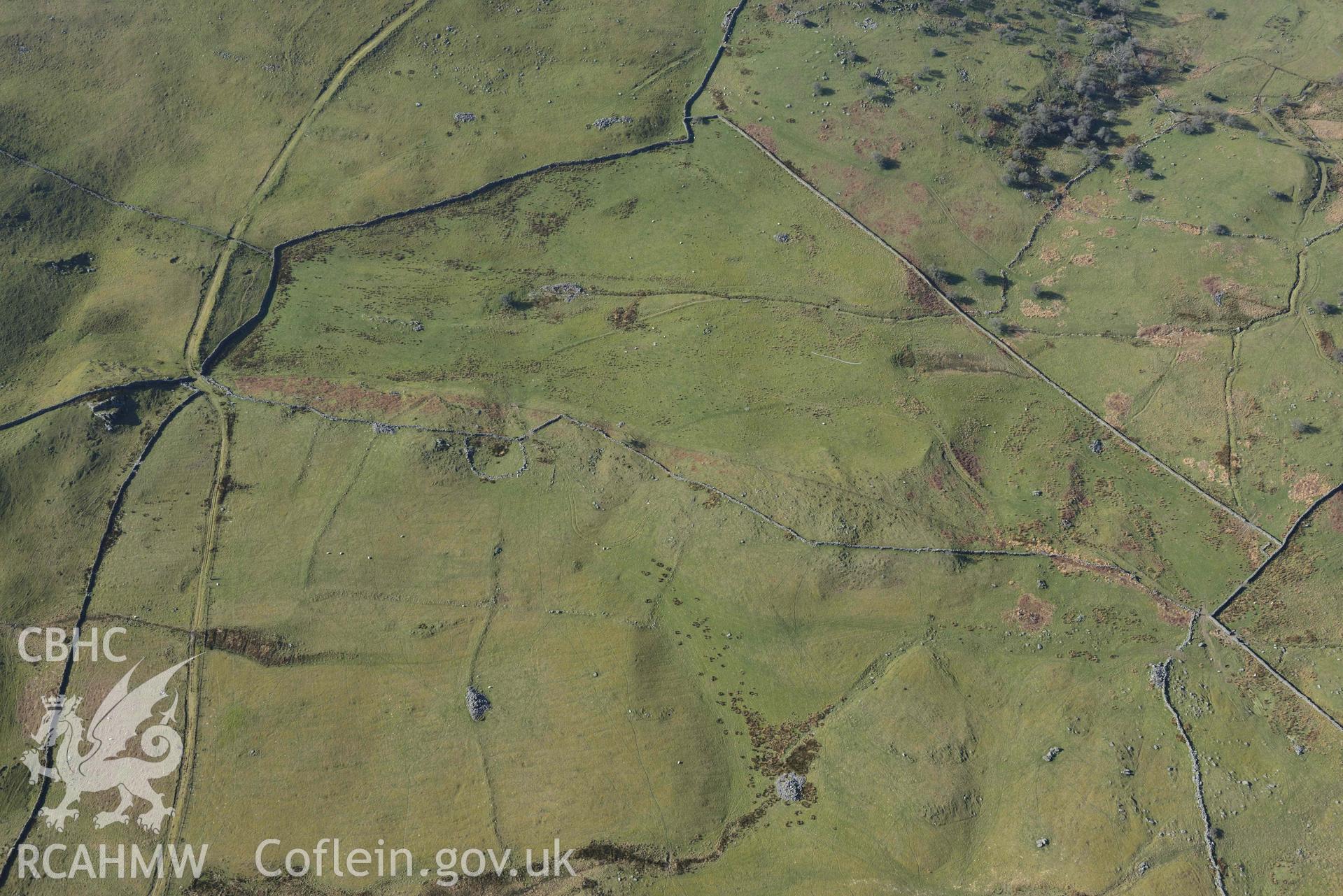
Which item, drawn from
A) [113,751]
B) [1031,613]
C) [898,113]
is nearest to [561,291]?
[898,113]

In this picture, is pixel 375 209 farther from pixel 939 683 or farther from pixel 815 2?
pixel 939 683

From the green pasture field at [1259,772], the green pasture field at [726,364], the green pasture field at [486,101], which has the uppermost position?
the green pasture field at [486,101]

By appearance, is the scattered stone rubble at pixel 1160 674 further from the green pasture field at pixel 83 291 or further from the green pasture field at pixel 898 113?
the green pasture field at pixel 83 291

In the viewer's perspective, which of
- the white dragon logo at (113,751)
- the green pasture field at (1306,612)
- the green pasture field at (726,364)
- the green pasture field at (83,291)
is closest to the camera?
the white dragon logo at (113,751)

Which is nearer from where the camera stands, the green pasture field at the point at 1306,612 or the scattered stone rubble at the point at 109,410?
the green pasture field at the point at 1306,612

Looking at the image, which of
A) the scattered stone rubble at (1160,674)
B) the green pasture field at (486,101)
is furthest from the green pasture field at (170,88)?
the scattered stone rubble at (1160,674)
